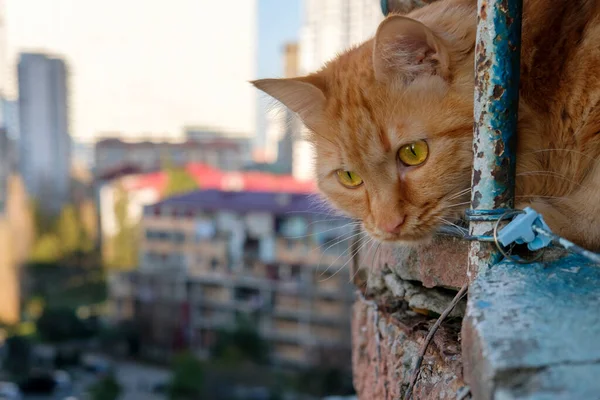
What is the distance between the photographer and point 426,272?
101 centimetres

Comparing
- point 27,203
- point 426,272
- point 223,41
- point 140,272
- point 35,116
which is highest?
point 223,41

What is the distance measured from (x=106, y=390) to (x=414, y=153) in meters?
13.5

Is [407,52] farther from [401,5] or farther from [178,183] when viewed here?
[178,183]

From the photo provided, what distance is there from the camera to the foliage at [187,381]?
1292 cm

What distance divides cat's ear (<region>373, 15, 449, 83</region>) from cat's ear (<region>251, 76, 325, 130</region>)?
0.56 feet

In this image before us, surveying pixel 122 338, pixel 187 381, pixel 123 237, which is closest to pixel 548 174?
pixel 187 381

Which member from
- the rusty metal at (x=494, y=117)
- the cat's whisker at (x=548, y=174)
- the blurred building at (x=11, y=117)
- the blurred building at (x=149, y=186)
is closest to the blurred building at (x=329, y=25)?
the blurred building at (x=149, y=186)

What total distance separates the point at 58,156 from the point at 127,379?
1363 centimetres

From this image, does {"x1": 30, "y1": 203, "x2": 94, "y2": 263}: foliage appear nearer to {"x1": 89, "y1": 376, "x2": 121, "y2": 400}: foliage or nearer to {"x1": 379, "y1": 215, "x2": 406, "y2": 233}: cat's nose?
{"x1": 89, "y1": 376, "x2": 121, "y2": 400}: foliage

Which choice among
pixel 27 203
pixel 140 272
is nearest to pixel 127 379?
pixel 140 272

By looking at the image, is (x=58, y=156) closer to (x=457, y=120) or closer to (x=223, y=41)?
(x=223, y=41)

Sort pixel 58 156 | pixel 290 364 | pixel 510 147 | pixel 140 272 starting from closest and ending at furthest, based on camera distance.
A: pixel 510 147 < pixel 290 364 < pixel 140 272 < pixel 58 156

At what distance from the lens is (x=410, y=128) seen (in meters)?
0.97

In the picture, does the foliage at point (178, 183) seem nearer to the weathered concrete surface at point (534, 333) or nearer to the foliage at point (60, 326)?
the foliage at point (60, 326)
